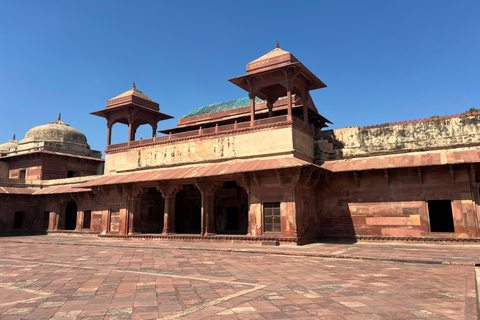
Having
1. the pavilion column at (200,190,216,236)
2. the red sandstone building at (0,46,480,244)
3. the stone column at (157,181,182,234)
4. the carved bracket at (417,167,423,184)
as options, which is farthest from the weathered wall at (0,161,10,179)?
the carved bracket at (417,167,423,184)

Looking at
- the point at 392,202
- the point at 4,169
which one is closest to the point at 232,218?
the point at 392,202

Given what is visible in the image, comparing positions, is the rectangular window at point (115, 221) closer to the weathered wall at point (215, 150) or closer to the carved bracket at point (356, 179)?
the weathered wall at point (215, 150)

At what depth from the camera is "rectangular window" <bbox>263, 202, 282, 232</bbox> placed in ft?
48.1

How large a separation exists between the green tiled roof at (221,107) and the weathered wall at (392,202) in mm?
10475

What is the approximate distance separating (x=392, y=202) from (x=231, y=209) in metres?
9.46

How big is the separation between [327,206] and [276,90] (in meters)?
6.96

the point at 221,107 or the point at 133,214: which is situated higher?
the point at 221,107

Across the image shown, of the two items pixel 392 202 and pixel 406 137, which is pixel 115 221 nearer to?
pixel 392 202

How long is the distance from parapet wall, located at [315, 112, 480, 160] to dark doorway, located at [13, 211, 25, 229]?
23.0 m

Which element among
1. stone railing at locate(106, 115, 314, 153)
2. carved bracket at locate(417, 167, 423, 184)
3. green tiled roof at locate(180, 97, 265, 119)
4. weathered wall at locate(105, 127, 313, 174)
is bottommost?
carved bracket at locate(417, 167, 423, 184)

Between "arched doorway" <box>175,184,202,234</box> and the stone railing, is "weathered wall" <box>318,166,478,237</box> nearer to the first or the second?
the stone railing

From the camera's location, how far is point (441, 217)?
14.9 metres

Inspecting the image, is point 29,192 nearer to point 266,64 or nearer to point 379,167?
point 266,64

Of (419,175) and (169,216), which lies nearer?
(419,175)
